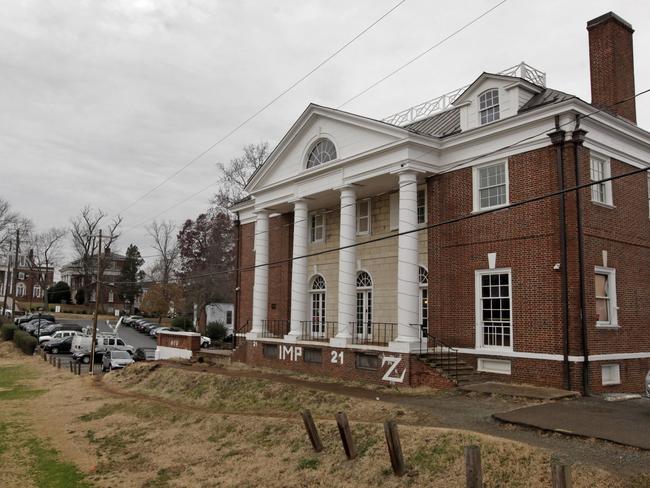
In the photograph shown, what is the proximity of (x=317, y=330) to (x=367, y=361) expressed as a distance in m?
6.90

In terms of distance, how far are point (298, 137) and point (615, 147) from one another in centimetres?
1210

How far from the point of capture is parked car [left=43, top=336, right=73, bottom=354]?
154 ft

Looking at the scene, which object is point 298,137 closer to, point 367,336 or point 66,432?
point 367,336

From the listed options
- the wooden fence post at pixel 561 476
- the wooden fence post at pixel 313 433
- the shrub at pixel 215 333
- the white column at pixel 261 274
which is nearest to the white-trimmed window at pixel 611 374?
the wooden fence post at pixel 313 433

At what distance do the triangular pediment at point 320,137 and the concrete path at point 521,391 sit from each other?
8.47 metres

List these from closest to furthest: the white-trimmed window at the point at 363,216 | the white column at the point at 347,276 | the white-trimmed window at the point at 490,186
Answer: the white-trimmed window at the point at 490,186, the white column at the point at 347,276, the white-trimmed window at the point at 363,216

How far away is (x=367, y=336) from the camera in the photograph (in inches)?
955

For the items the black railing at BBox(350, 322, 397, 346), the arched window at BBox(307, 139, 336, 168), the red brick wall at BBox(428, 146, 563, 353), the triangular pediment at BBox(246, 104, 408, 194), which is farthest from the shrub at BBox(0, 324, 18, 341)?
the red brick wall at BBox(428, 146, 563, 353)

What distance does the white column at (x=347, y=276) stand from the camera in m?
21.7

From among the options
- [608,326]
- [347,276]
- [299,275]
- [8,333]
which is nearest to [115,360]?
[299,275]

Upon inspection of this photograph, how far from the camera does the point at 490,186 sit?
19.5m

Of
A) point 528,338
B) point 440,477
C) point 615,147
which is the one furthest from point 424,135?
point 440,477

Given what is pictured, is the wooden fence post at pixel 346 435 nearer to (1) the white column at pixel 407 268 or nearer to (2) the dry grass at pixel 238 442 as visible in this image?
(2) the dry grass at pixel 238 442

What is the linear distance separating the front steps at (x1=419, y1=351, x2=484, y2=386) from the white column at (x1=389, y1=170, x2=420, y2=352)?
0.73 m
